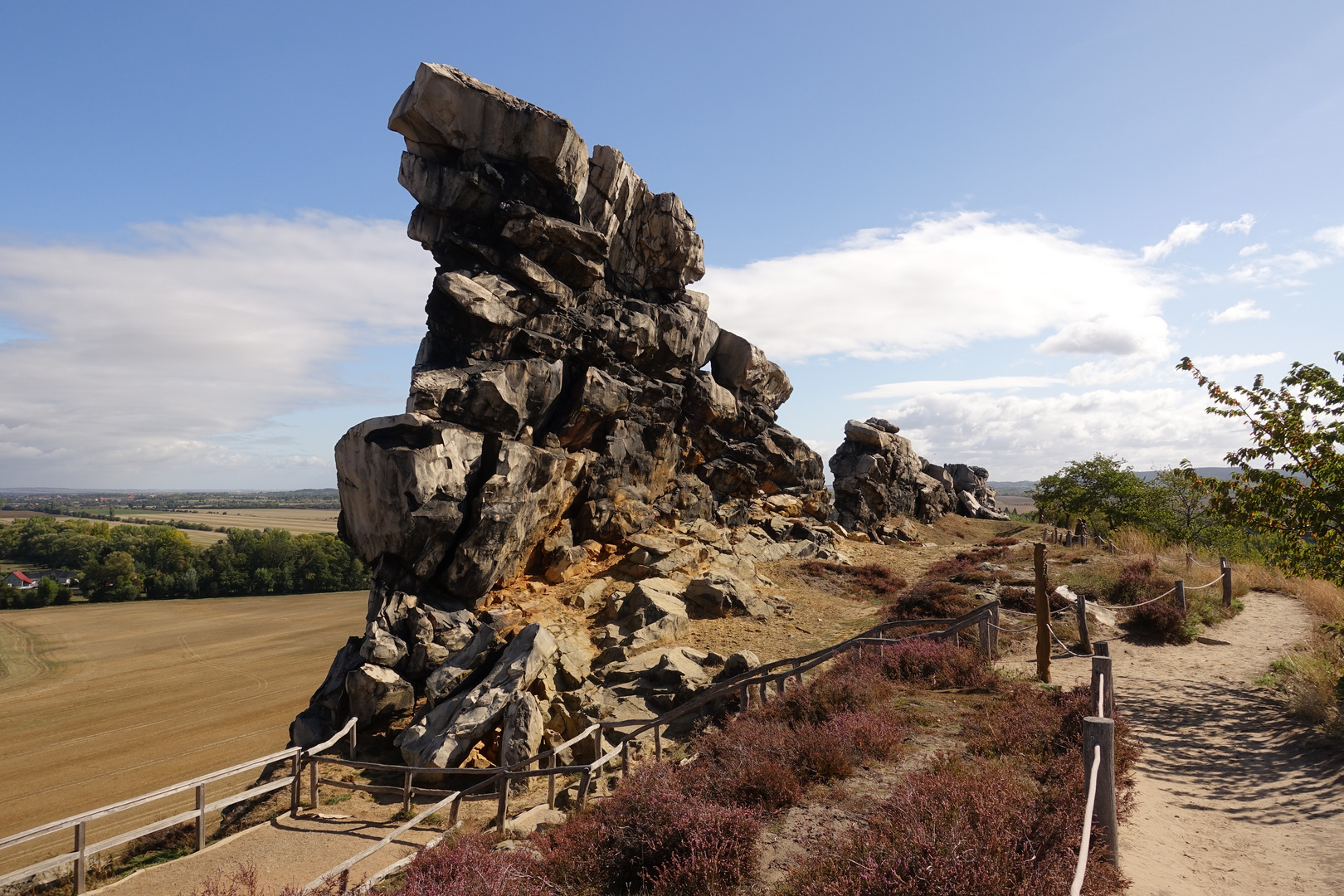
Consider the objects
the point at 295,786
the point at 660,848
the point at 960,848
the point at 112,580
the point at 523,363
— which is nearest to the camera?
the point at 960,848

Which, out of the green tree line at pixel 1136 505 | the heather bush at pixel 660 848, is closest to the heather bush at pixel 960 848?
the heather bush at pixel 660 848

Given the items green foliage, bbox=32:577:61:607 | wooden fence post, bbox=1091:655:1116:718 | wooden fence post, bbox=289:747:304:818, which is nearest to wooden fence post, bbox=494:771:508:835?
wooden fence post, bbox=289:747:304:818

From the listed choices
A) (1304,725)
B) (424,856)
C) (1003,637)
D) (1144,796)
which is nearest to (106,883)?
(424,856)

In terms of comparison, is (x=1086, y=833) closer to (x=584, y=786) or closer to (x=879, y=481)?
(x=584, y=786)

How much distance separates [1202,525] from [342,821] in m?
54.1

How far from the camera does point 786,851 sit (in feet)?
22.2

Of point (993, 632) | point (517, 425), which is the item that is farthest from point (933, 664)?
point (517, 425)

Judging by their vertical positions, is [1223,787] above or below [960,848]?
below

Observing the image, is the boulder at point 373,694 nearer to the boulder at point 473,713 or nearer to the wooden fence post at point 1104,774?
the boulder at point 473,713

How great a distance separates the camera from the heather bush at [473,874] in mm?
6648

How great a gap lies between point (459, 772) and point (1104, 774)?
1237 centimetres

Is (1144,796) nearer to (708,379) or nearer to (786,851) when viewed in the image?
(786,851)

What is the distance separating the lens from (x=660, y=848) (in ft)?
22.4

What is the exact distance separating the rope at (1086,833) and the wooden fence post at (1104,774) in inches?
1.3
